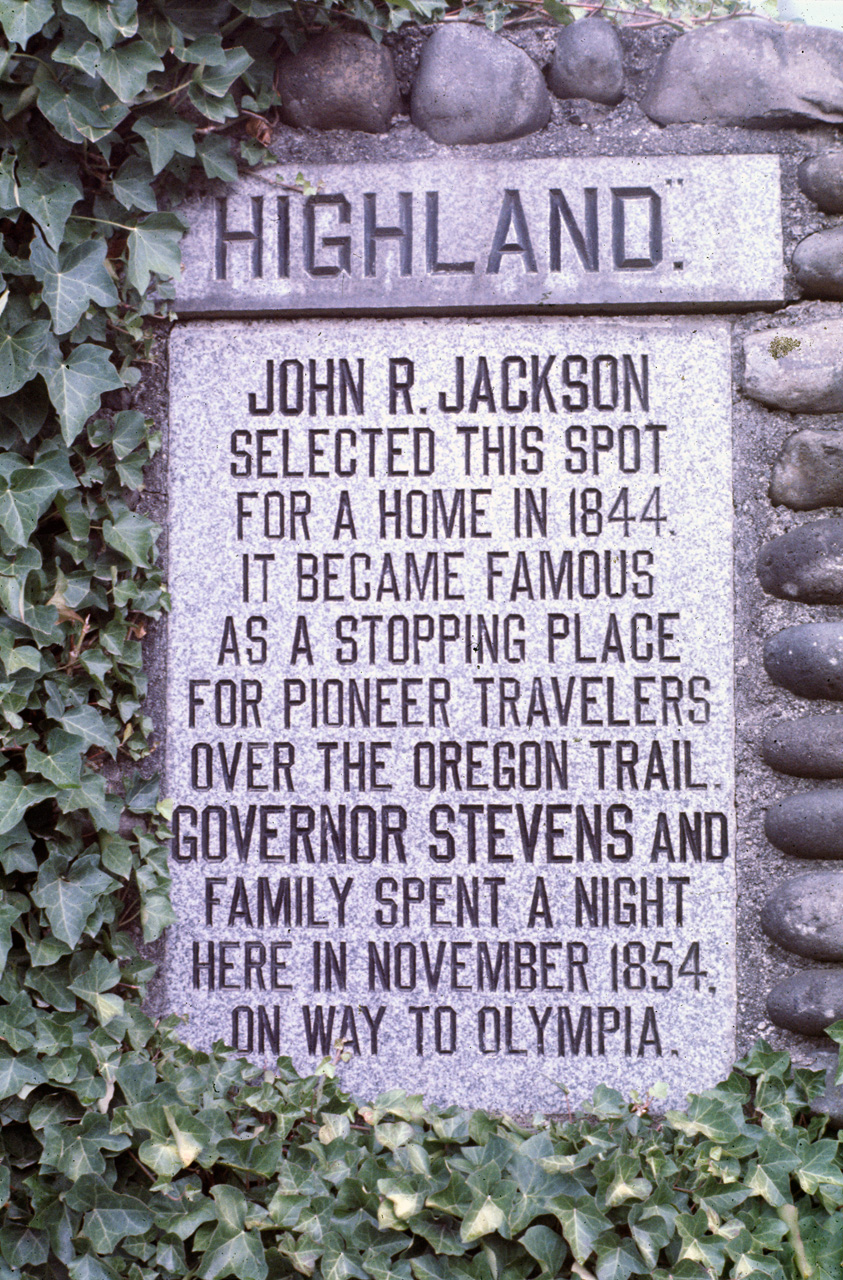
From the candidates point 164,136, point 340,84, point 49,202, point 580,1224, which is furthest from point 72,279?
point 580,1224

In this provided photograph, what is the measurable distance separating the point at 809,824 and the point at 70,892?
6.07 ft

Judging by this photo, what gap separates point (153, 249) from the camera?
2336mm

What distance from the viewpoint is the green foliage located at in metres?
2.09

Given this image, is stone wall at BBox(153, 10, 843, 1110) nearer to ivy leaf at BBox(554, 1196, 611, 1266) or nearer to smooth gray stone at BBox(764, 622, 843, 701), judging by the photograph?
smooth gray stone at BBox(764, 622, 843, 701)

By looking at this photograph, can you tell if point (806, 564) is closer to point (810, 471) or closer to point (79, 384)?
point (810, 471)

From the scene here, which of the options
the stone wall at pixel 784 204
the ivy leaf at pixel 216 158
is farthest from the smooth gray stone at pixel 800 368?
the ivy leaf at pixel 216 158

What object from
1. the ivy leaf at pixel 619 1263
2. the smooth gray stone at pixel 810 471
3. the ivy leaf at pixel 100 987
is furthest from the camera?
the smooth gray stone at pixel 810 471

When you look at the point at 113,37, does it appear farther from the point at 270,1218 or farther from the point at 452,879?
the point at 270,1218

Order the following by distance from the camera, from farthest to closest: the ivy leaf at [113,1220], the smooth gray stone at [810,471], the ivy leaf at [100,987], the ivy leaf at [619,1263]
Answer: the smooth gray stone at [810,471], the ivy leaf at [100,987], the ivy leaf at [113,1220], the ivy leaf at [619,1263]

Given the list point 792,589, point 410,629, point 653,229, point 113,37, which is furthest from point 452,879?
point 113,37

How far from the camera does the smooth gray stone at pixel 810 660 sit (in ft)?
7.55

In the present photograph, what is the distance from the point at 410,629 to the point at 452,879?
0.67m

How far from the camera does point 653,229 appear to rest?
2404 mm

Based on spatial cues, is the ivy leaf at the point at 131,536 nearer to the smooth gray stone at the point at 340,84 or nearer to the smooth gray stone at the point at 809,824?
the smooth gray stone at the point at 340,84
